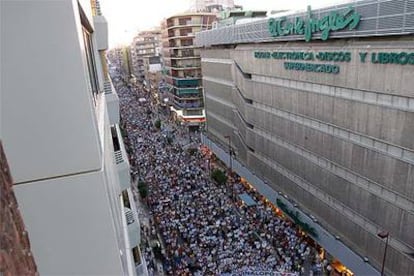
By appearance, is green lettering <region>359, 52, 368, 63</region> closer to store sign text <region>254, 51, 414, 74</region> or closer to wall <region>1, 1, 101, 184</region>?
store sign text <region>254, 51, 414, 74</region>

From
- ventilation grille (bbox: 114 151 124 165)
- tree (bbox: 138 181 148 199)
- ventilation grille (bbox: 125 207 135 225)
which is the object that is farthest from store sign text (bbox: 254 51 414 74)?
tree (bbox: 138 181 148 199)

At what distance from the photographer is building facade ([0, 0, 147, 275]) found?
2.16m

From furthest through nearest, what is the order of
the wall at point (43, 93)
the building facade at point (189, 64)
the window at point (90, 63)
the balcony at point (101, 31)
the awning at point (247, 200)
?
1. the building facade at point (189, 64)
2. the awning at point (247, 200)
3. the balcony at point (101, 31)
4. the window at point (90, 63)
5. the wall at point (43, 93)

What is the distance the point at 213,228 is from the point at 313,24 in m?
13.3

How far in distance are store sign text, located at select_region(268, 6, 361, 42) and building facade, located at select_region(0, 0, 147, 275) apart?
1617cm

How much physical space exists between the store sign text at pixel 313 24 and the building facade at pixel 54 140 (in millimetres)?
16168

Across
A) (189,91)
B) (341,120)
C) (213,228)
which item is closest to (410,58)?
(341,120)

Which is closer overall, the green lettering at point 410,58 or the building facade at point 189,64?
the green lettering at point 410,58

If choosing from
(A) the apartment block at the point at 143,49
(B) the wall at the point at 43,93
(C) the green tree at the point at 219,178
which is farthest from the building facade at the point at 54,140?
(A) the apartment block at the point at 143,49

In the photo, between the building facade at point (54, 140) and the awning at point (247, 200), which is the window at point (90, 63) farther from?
the awning at point (247, 200)

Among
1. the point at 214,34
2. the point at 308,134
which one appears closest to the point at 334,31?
the point at 308,134

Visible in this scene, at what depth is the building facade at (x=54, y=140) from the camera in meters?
2.16

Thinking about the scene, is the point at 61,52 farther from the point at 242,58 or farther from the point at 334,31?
the point at 242,58

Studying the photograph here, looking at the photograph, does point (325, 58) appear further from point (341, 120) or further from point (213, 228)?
point (213, 228)
